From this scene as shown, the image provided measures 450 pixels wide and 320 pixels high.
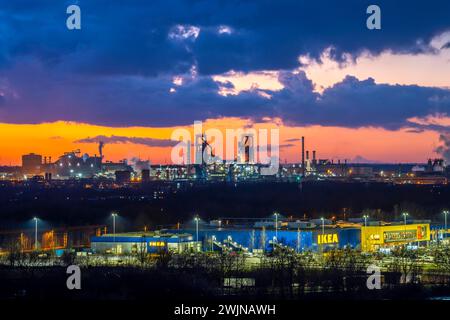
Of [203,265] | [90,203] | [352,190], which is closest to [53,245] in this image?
[203,265]

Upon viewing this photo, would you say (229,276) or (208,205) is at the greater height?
(208,205)

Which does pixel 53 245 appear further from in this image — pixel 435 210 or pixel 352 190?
pixel 352 190

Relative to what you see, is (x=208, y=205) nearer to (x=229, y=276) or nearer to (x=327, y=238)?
(x=327, y=238)

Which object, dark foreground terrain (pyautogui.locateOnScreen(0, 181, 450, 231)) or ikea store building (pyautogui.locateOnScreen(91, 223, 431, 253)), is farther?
dark foreground terrain (pyautogui.locateOnScreen(0, 181, 450, 231))

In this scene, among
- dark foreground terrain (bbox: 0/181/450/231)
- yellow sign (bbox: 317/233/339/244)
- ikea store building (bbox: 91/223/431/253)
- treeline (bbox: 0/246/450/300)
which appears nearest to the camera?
treeline (bbox: 0/246/450/300)

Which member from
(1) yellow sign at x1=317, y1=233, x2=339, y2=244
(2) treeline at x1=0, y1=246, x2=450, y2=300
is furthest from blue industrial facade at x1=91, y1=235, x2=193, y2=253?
(1) yellow sign at x1=317, y1=233, x2=339, y2=244

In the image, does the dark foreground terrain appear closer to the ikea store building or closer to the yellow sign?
the ikea store building

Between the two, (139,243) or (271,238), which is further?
(271,238)

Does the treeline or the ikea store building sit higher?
the ikea store building

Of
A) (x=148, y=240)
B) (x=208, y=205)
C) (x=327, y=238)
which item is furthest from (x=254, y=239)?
(x=208, y=205)

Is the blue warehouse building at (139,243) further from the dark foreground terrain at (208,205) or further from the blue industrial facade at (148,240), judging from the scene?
the dark foreground terrain at (208,205)
